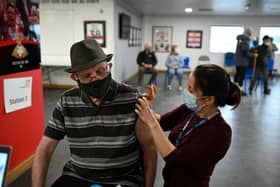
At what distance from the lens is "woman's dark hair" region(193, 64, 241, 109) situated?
1.34 metres

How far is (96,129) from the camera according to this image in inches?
56.1

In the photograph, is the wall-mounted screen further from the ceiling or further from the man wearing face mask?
the man wearing face mask

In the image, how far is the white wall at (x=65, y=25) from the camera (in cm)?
658

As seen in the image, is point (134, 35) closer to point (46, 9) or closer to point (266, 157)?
point (46, 9)

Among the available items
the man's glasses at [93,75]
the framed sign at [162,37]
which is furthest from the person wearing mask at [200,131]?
the framed sign at [162,37]

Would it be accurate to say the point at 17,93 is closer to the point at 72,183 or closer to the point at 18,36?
the point at 18,36

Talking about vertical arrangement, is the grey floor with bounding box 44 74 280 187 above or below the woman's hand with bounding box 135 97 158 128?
below

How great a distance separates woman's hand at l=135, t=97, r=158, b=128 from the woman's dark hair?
0.87 feet

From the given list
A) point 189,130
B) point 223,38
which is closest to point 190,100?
point 189,130

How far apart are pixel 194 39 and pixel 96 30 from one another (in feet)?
18.2

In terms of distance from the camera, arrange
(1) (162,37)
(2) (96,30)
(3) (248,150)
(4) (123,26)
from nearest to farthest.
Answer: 1. (3) (248,150)
2. (2) (96,30)
3. (4) (123,26)
4. (1) (162,37)

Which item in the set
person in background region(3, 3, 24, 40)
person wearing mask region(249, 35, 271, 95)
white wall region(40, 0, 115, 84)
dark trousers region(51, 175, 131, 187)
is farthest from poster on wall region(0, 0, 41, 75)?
person wearing mask region(249, 35, 271, 95)

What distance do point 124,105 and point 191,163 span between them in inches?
16.9

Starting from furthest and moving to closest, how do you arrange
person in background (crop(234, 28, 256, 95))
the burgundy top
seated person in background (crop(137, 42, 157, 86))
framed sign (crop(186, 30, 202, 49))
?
framed sign (crop(186, 30, 202, 49)) < seated person in background (crop(137, 42, 157, 86)) < person in background (crop(234, 28, 256, 95)) < the burgundy top
